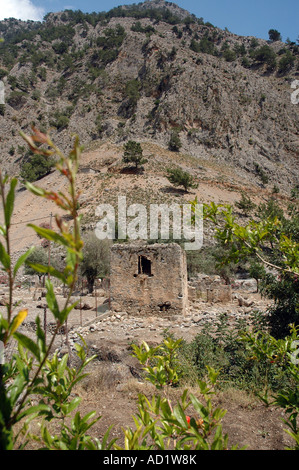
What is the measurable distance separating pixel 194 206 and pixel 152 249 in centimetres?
708

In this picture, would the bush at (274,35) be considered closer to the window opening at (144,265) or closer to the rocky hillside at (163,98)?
the rocky hillside at (163,98)

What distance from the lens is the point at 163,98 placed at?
46.0 m

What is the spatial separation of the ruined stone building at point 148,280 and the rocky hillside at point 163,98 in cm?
3373

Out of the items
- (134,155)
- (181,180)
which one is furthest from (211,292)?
(134,155)

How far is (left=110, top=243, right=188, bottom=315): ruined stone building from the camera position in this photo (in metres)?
9.84

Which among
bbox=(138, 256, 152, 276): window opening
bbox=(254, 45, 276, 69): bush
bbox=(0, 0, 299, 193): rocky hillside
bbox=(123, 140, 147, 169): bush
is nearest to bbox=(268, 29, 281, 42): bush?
bbox=(0, 0, 299, 193): rocky hillside

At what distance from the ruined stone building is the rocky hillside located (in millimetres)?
33731

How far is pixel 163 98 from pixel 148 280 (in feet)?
141

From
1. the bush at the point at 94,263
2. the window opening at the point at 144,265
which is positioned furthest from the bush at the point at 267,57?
the window opening at the point at 144,265

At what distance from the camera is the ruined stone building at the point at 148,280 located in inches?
388

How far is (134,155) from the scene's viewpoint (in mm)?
34344

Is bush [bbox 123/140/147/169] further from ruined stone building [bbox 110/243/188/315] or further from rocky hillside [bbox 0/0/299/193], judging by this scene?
ruined stone building [bbox 110/243/188/315]

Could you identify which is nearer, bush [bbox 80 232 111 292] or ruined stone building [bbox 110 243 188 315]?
ruined stone building [bbox 110 243 188 315]

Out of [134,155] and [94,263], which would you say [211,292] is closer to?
[94,263]
